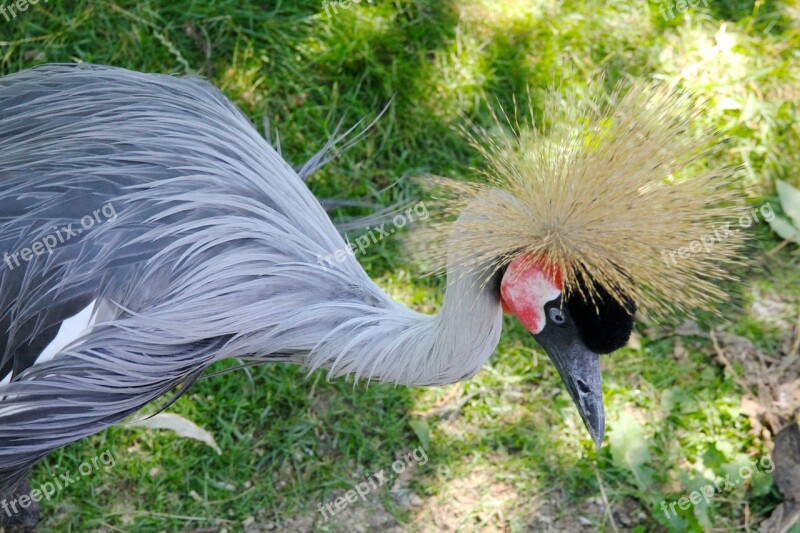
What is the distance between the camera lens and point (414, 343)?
1.67 m

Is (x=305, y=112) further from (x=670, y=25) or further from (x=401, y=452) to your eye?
(x=670, y=25)

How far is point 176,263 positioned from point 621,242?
0.83 metres

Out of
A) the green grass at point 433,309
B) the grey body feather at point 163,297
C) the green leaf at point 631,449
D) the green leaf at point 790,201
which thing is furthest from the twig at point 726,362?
the grey body feather at point 163,297

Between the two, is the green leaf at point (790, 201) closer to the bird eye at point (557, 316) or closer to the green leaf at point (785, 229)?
the green leaf at point (785, 229)

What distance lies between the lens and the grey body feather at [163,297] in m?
1.63

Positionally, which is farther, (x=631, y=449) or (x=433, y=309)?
(x=433, y=309)

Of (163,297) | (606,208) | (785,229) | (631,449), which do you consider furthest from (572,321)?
(785,229)

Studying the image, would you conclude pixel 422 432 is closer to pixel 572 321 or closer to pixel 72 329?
pixel 572 321

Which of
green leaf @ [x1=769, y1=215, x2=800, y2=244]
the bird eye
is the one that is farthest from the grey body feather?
green leaf @ [x1=769, y1=215, x2=800, y2=244]

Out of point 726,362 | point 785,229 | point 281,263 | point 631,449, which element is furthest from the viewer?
point 785,229

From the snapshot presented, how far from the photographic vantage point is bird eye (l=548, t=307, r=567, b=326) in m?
1.57

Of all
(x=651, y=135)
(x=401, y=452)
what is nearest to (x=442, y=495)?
(x=401, y=452)

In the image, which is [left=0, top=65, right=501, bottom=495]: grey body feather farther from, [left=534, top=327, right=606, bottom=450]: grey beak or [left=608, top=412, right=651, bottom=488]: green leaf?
[left=608, top=412, right=651, bottom=488]: green leaf

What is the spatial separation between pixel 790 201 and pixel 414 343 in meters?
1.70
